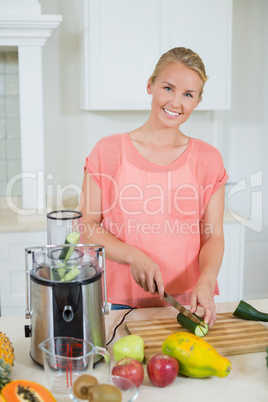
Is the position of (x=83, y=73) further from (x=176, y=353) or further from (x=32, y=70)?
(x=176, y=353)

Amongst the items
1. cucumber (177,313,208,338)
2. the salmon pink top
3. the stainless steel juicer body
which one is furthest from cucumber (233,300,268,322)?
the stainless steel juicer body

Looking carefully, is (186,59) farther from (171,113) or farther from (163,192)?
(163,192)

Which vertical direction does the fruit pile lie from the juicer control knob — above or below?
below

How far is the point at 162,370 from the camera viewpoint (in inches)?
42.4

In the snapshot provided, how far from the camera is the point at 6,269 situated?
106 inches

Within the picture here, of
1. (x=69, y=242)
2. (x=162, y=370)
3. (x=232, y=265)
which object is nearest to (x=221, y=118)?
(x=232, y=265)

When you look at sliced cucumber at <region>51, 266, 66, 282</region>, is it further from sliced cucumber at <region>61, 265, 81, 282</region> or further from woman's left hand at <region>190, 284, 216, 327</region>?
woman's left hand at <region>190, 284, 216, 327</region>

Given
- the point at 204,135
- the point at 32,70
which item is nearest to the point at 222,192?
the point at 32,70

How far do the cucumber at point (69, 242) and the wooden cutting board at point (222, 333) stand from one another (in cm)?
31

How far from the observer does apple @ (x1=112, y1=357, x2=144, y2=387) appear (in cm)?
105

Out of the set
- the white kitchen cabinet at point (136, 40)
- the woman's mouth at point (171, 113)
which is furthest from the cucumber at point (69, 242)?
the white kitchen cabinet at point (136, 40)

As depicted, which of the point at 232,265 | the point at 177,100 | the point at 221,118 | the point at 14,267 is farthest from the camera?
the point at 221,118

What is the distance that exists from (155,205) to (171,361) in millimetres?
666

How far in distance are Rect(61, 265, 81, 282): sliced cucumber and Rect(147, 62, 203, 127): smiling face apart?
2.23 ft
